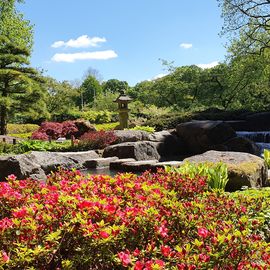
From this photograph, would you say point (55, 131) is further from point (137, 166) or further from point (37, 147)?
point (137, 166)

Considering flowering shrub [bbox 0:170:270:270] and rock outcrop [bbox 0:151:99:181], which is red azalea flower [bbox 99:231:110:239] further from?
rock outcrop [bbox 0:151:99:181]

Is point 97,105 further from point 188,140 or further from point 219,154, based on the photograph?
point 219,154

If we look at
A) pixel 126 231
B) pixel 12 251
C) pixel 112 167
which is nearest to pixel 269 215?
pixel 126 231

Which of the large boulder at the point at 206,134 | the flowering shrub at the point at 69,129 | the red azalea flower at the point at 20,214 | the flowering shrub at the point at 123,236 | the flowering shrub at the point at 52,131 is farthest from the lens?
the flowering shrub at the point at 52,131

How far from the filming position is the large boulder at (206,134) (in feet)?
57.2

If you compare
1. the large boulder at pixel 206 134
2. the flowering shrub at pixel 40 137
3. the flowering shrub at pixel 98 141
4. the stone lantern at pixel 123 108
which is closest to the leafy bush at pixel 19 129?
the flowering shrub at pixel 40 137

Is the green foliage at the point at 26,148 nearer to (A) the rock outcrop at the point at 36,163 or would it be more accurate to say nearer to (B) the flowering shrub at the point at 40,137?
(A) the rock outcrop at the point at 36,163

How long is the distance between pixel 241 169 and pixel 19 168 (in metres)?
6.50

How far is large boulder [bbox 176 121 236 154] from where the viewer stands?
1742cm

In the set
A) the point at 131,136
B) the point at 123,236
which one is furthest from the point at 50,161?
the point at 123,236

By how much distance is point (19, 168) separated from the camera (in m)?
11.2

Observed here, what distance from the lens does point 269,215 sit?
4801 millimetres

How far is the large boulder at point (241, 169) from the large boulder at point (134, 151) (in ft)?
22.5

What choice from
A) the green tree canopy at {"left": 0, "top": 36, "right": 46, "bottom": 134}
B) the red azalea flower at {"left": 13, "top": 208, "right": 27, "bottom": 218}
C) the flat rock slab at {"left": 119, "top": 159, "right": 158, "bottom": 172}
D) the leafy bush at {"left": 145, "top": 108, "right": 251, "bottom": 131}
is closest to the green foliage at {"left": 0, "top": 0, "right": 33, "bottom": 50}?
the green tree canopy at {"left": 0, "top": 36, "right": 46, "bottom": 134}
